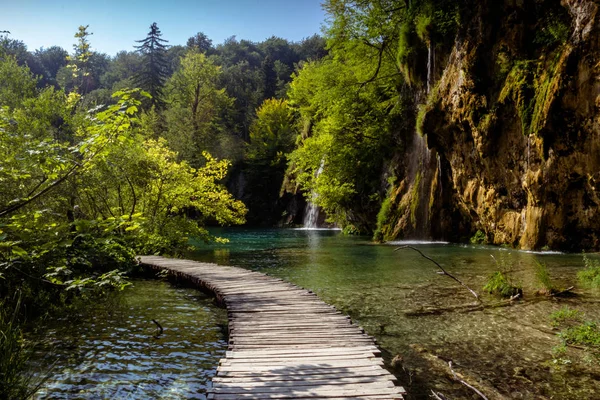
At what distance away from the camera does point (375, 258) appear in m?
15.7

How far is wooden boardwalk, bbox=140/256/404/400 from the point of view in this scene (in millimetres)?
4016

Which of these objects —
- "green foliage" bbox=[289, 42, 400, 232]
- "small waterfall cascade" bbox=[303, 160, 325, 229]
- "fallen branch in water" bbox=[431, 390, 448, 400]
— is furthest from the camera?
"small waterfall cascade" bbox=[303, 160, 325, 229]

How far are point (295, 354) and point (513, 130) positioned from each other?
50.1ft

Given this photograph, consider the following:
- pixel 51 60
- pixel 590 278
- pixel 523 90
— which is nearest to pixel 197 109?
pixel 523 90

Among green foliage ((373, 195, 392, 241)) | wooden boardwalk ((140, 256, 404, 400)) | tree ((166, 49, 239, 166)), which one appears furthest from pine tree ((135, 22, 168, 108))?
wooden boardwalk ((140, 256, 404, 400))

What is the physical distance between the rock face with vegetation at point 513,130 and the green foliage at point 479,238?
2.2 inches

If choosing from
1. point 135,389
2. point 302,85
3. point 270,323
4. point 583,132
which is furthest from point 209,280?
point 302,85

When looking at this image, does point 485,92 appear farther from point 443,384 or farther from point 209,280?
point 443,384

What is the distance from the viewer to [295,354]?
5.06 metres

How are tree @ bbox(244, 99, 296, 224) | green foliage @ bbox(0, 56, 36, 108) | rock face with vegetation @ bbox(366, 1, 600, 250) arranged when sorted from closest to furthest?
rock face with vegetation @ bbox(366, 1, 600, 250), green foliage @ bbox(0, 56, 36, 108), tree @ bbox(244, 99, 296, 224)

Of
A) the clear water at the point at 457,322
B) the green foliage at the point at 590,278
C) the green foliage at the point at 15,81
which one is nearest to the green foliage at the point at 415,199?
the clear water at the point at 457,322

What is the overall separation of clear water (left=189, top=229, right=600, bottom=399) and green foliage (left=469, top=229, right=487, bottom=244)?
512 cm

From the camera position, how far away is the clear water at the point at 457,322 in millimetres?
4770

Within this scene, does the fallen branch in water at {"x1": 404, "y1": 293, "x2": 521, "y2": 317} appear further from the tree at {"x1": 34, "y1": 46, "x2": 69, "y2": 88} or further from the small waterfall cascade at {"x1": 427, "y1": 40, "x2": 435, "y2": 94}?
the tree at {"x1": 34, "y1": 46, "x2": 69, "y2": 88}
